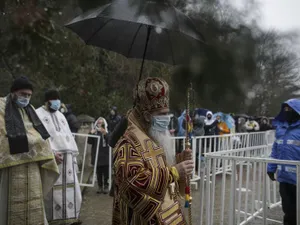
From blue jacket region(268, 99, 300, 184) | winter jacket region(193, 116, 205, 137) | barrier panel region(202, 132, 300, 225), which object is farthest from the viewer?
winter jacket region(193, 116, 205, 137)

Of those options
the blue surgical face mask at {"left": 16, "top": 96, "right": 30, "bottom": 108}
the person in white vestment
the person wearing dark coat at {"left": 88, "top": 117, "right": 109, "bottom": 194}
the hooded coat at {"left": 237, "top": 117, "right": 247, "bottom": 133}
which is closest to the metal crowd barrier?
the person wearing dark coat at {"left": 88, "top": 117, "right": 109, "bottom": 194}

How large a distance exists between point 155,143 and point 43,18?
120 centimetres

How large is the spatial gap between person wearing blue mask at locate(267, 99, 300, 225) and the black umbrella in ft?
6.67

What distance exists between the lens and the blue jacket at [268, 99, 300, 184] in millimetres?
4047

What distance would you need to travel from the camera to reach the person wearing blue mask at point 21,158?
12.1ft

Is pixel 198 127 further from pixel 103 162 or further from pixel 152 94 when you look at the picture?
pixel 152 94

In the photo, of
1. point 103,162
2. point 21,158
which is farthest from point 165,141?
point 103,162

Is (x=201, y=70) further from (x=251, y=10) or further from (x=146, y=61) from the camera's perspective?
(x=146, y=61)

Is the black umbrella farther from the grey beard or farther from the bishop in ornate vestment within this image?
the grey beard

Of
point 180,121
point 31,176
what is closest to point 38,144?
point 31,176

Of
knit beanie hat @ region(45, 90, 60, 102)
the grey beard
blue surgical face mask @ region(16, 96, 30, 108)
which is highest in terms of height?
knit beanie hat @ region(45, 90, 60, 102)

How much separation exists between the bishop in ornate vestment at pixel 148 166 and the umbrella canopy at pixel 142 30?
1.14 feet

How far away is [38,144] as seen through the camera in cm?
391

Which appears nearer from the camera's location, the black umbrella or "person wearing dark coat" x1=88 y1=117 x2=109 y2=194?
the black umbrella
